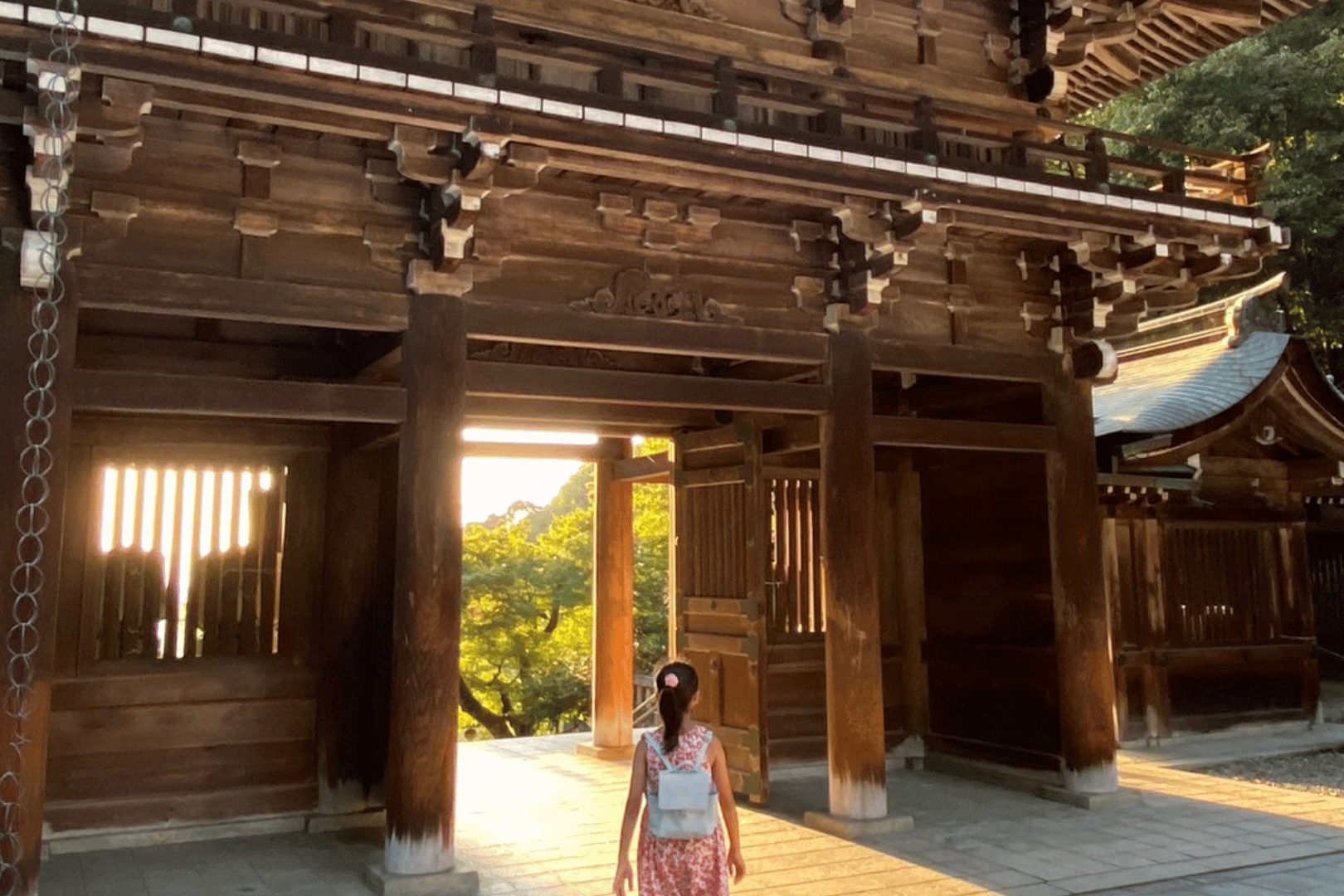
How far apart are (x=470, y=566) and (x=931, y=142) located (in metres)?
19.2

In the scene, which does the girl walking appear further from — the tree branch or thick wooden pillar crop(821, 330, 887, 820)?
the tree branch

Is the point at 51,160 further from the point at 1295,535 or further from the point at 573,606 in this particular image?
the point at 573,606

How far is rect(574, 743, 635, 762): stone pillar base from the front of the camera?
35.2ft

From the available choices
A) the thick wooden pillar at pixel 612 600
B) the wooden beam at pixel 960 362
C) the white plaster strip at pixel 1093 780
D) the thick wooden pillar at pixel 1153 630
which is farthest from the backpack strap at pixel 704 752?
the thick wooden pillar at pixel 1153 630

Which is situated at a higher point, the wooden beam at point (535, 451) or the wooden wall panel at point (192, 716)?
the wooden beam at point (535, 451)

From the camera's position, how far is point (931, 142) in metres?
7.29

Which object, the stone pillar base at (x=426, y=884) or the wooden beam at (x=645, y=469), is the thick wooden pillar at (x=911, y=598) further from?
the stone pillar base at (x=426, y=884)

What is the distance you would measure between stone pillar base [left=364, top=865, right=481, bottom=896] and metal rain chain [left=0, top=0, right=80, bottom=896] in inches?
70.6

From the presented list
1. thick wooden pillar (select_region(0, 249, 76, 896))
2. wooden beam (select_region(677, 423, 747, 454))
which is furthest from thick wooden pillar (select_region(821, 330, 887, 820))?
thick wooden pillar (select_region(0, 249, 76, 896))

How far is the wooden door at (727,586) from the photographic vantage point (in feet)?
27.9

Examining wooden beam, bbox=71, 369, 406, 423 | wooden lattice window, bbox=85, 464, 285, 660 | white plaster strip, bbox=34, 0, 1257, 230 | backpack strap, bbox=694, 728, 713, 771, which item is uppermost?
white plaster strip, bbox=34, 0, 1257, 230

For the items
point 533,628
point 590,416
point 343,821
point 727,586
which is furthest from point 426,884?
point 533,628

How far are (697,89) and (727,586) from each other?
436 centimetres

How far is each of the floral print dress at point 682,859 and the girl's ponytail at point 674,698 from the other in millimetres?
30
